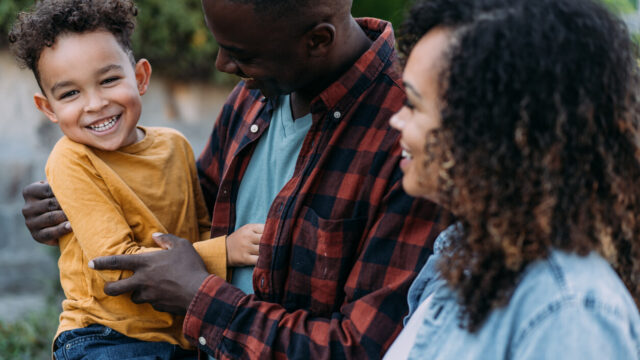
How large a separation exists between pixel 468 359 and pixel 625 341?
29 cm

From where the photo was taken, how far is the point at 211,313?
182cm

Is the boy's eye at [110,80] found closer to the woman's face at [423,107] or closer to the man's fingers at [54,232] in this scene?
the man's fingers at [54,232]

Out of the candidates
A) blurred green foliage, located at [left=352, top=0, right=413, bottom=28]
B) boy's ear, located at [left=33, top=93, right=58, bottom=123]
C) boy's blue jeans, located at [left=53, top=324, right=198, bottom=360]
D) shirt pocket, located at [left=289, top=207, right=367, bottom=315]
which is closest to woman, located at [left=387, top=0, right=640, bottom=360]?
shirt pocket, located at [left=289, top=207, right=367, bottom=315]

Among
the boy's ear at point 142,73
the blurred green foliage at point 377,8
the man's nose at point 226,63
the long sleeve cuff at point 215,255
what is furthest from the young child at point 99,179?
the blurred green foliage at point 377,8

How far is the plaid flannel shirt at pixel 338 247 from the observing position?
165 cm

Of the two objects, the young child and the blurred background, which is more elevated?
the young child

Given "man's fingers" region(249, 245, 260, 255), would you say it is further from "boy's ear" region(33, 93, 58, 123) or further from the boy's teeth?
"boy's ear" region(33, 93, 58, 123)

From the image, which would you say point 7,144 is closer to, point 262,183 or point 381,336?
point 262,183

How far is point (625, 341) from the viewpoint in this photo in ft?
3.65

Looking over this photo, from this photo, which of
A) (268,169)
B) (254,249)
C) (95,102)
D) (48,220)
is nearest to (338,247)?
(254,249)

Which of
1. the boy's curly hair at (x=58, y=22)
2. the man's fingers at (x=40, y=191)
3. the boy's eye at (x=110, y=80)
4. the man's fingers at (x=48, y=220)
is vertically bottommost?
the man's fingers at (x=48, y=220)

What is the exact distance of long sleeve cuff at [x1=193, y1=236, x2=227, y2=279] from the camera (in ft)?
6.70

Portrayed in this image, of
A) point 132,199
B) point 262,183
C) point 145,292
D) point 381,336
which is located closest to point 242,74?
point 262,183

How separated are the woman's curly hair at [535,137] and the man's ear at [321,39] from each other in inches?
24.6
